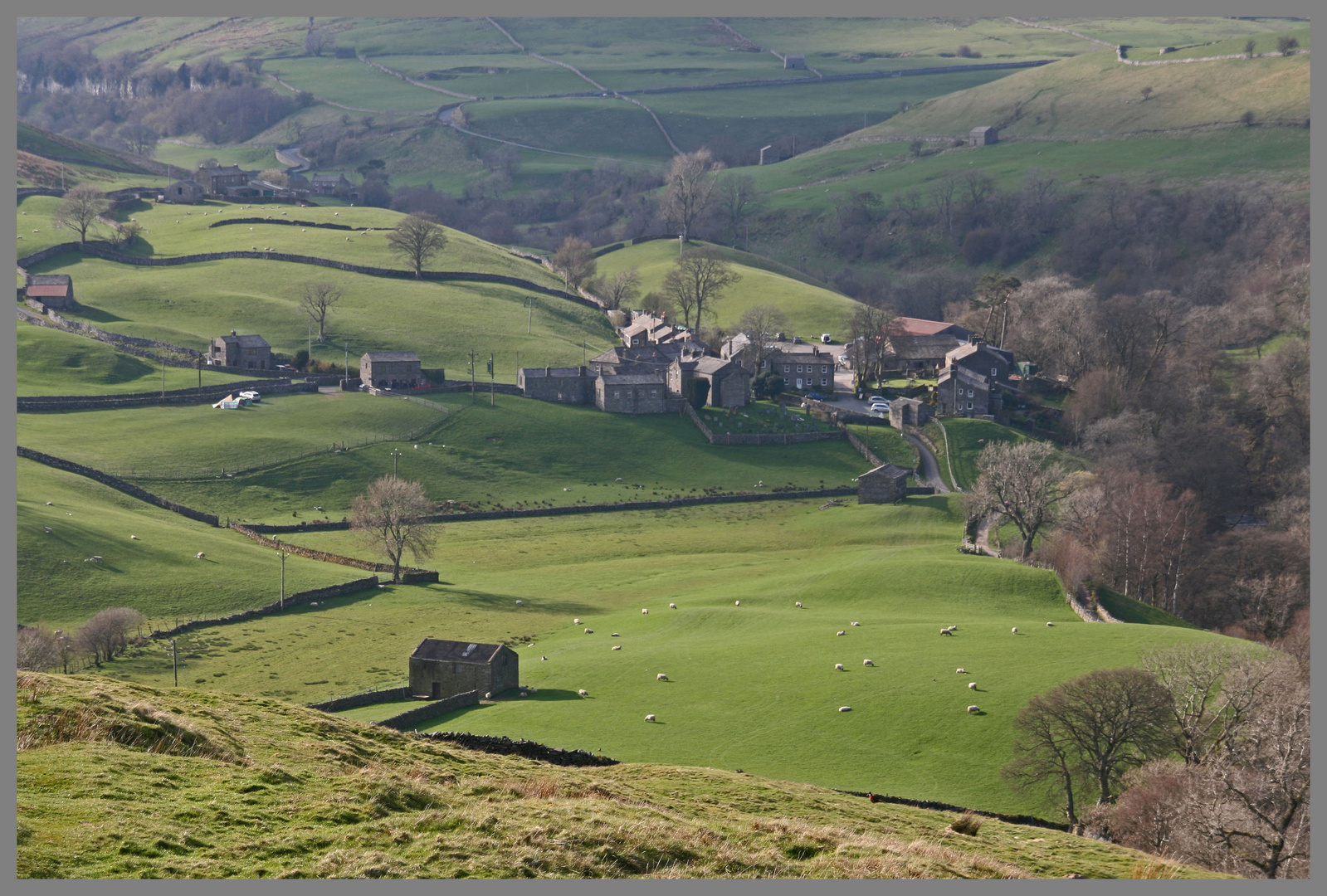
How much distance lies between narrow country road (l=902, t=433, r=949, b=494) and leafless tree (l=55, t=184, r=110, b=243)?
10670 centimetres

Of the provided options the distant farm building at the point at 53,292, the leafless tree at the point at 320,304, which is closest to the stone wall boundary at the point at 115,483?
the leafless tree at the point at 320,304

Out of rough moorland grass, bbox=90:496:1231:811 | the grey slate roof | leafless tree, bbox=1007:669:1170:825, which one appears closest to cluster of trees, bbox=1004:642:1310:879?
leafless tree, bbox=1007:669:1170:825

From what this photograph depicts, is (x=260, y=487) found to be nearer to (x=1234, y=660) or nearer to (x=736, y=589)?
(x=736, y=589)

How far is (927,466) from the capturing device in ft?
393

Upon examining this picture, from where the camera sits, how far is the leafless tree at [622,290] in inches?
6845

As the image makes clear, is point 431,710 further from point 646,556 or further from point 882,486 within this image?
point 882,486

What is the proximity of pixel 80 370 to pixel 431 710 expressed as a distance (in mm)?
80406

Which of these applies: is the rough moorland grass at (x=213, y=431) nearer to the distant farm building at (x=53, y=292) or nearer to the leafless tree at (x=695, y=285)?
the distant farm building at (x=53, y=292)

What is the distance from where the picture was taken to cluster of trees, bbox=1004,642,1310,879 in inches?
1612

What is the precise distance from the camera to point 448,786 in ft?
118

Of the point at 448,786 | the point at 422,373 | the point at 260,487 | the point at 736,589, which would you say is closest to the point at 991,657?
the point at 736,589

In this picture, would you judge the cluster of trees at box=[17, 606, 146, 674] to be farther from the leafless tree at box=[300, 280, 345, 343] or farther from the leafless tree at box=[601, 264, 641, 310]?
the leafless tree at box=[601, 264, 641, 310]

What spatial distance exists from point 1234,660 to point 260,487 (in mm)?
70871

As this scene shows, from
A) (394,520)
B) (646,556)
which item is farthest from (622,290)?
(394,520)
